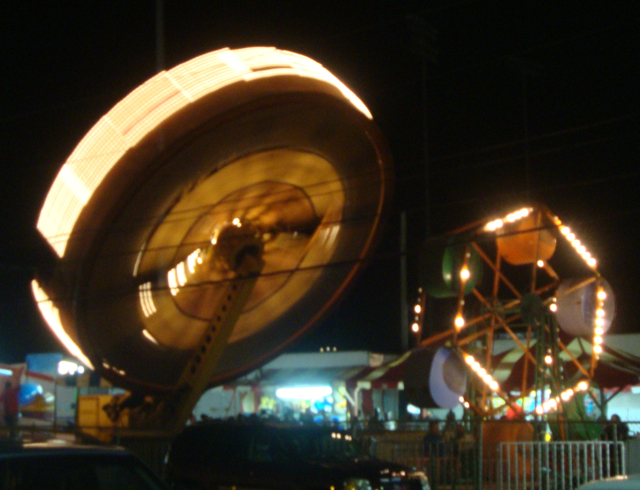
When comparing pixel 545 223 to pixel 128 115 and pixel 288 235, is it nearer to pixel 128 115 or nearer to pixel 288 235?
pixel 288 235

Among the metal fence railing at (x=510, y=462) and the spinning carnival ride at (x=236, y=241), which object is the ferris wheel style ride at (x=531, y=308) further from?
the metal fence railing at (x=510, y=462)

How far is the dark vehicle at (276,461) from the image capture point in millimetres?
12273

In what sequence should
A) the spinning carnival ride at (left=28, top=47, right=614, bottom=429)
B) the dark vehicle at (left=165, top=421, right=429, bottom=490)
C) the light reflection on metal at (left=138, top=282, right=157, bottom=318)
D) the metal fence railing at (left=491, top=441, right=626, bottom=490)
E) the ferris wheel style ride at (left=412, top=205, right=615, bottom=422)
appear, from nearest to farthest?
the dark vehicle at (left=165, top=421, right=429, bottom=490) < the metal fence railing at (left=491, top=441, right=626, bottom=490) < the spinning carnival ride at (left=28, top=47, right=614, bottom=429) < the light reflection on metal at (left=138, top=282, right=157, bottom=318) < the ferris wheel style ride at (left=412, top=205, right=615, bottom=422)

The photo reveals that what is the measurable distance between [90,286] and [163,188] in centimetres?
254

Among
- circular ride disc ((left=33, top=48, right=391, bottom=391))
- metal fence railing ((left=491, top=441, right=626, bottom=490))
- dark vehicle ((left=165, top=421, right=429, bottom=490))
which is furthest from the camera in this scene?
circular ride disc ((left=33, top=48, right=391, bottom=391))

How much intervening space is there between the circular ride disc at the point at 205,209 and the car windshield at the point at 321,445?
5.36m

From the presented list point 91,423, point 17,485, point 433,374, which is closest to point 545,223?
point 433,374

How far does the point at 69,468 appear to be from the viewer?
648cm

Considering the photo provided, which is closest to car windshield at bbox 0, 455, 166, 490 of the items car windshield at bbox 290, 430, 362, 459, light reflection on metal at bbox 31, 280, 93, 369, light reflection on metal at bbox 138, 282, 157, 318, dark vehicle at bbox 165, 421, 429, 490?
dark vehicle at bbox 165, 421, 429, 490

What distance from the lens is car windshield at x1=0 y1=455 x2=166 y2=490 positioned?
6.04 meters

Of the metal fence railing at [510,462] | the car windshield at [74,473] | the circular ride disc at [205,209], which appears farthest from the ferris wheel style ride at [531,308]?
the car windshield at [74,473]

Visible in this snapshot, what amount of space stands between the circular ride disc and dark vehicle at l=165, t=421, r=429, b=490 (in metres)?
4.87

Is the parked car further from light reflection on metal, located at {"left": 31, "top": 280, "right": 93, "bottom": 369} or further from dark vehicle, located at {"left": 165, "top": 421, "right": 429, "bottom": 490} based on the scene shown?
light reflection on metal, located at {"left": 31, "top": 280, "right": 93, "bottom": 369}

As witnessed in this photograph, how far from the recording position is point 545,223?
70.6 feet
